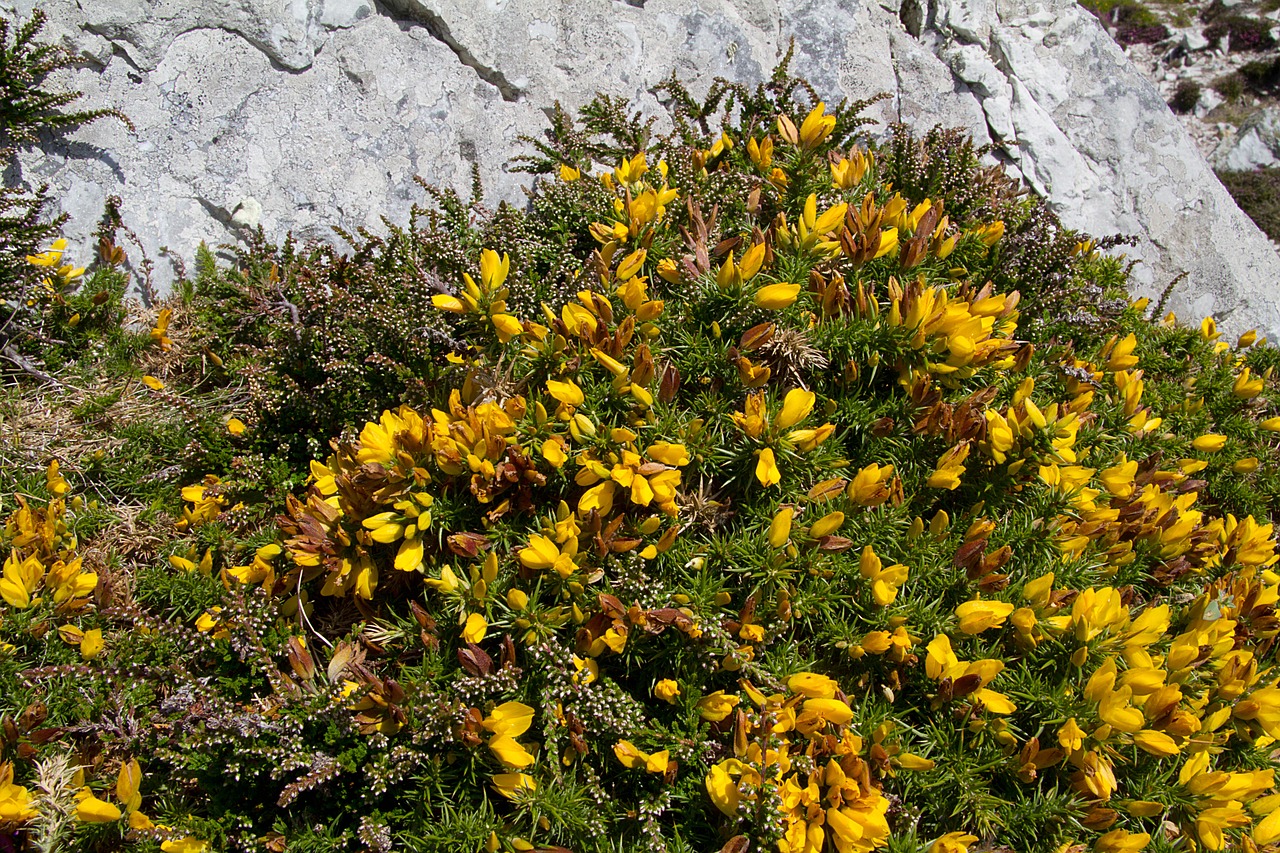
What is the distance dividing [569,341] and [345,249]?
1.64 meters

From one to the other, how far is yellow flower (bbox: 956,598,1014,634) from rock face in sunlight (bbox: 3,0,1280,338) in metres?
2.78

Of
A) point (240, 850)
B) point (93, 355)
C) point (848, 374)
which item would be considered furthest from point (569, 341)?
point (93, 355)

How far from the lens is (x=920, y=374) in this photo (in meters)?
2.68

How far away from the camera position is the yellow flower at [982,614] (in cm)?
224

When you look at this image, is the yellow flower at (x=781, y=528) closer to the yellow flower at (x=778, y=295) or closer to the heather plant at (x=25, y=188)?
the yellow flower at (x=778, y=295)

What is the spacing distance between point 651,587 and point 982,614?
3.15ft

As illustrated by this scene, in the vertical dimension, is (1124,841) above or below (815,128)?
below

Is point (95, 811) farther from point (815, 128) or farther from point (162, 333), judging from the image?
point (815, 128)

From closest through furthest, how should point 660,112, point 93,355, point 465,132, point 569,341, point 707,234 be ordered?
point 569,341 → point 707,234 → point 93,355 → point 465,132 → point 660,112

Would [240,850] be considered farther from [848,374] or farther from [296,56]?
[296,56]

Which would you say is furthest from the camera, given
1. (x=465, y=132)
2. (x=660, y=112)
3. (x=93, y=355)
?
(x=660, y=112)

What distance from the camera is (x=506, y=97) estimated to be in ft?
13.0

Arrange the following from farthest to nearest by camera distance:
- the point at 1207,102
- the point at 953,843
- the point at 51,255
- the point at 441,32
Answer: the point at 1207,102, the point at 441,32, the point at 51,255, the point at 953,843


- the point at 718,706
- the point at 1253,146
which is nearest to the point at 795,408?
the point at 718,706
